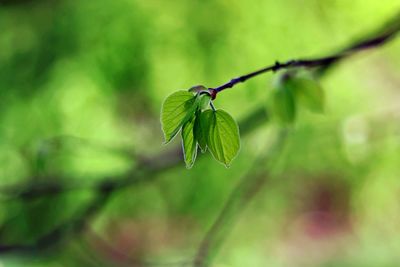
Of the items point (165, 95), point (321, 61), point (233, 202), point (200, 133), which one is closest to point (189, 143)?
point (200, 133)

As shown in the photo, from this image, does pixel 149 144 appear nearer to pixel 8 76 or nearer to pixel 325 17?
pixel 8 76

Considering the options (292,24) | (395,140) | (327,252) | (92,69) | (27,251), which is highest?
(292,24)

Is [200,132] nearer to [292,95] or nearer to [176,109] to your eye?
[176,109]

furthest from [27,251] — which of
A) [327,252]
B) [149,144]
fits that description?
[327,252]

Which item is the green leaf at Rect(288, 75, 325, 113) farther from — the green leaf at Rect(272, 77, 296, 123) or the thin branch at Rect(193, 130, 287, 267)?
the thin branch at Rect(193, 130, 287, 267)

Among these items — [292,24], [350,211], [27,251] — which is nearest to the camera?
[27,251]

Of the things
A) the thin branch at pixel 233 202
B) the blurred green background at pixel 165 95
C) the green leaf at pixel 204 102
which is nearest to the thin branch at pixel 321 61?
the green leaf at pixel 204 102
